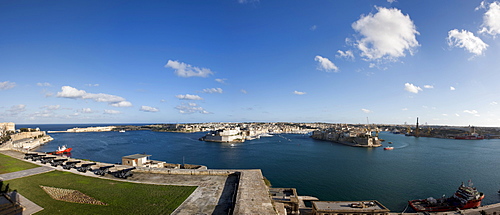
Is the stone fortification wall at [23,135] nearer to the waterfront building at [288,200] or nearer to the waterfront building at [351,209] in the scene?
the waterfront building at [288,200]

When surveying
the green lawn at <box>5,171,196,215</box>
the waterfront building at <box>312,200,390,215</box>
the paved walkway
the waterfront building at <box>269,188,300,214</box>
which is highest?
the paved walkway

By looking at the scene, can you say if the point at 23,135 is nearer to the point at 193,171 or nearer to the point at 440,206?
the point at 193,171

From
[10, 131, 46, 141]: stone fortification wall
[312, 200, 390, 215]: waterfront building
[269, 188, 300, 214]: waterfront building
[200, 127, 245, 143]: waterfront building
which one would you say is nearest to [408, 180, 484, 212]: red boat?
[312, 200, 390, 215]: waterfront building

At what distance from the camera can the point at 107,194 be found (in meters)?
13.3

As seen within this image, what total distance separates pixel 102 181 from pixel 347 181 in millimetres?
31230

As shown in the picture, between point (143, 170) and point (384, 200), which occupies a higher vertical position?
point (143, 170)

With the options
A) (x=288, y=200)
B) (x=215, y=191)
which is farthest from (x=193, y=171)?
(x=288, y=200)

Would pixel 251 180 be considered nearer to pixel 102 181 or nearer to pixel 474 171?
pixel 102 181

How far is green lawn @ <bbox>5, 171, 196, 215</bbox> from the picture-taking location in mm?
11211

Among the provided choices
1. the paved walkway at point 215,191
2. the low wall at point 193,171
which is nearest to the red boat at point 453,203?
the paved walkway at point 215,191

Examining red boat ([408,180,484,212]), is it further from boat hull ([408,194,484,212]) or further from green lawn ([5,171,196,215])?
green lawn ([5,171,196,215])

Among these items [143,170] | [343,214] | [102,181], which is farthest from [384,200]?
[102,181]

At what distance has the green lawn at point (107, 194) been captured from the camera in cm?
1121

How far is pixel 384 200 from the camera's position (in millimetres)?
24391
